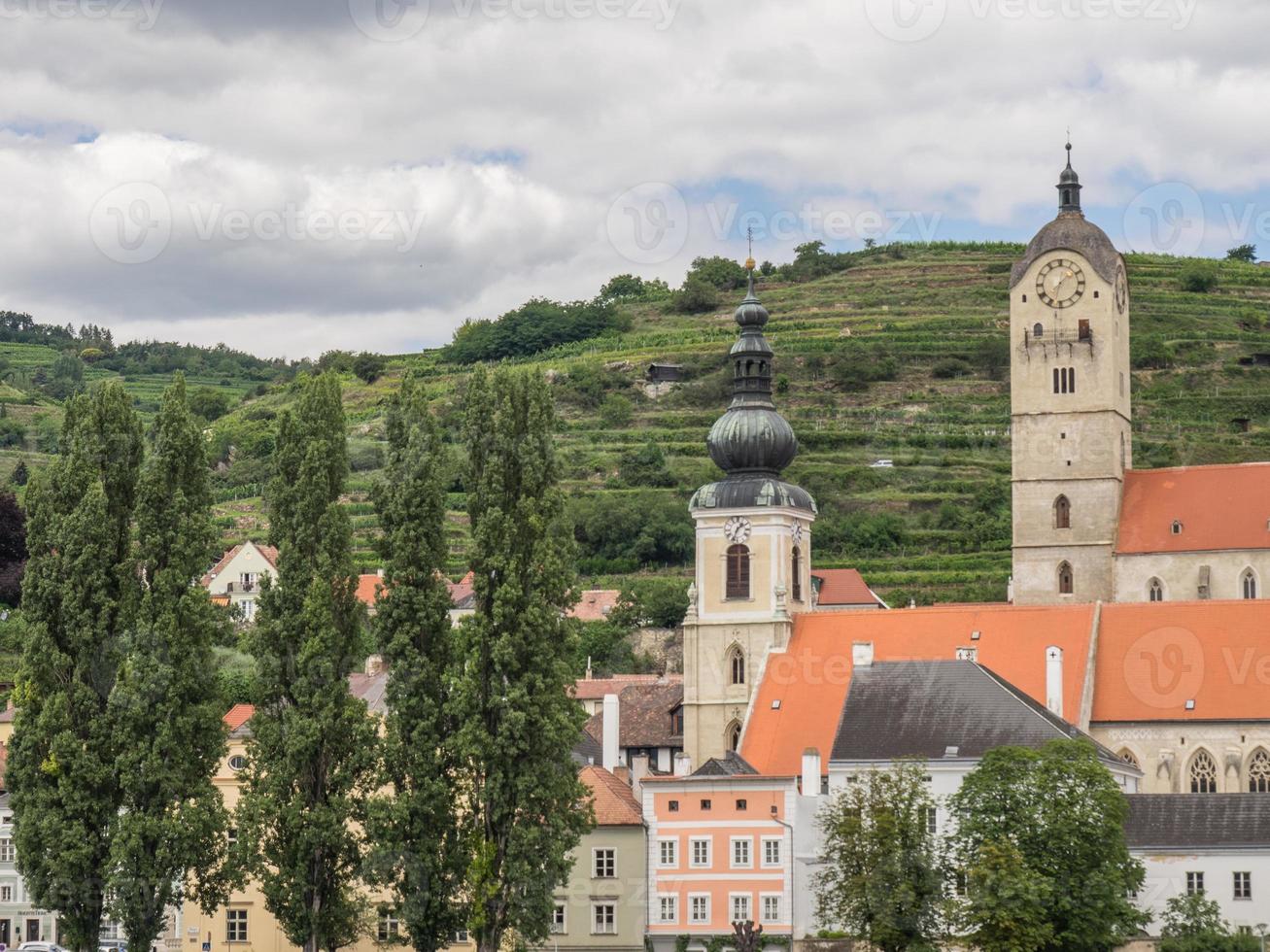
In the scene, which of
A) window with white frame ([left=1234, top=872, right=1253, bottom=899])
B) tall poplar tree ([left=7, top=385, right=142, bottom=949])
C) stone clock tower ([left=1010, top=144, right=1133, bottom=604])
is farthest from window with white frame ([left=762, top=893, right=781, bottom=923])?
stone clock tower ([left=1010, top=144, right=1133, bottom=604])

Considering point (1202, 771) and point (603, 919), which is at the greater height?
point (1202, 771)

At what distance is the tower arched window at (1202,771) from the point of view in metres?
67.7

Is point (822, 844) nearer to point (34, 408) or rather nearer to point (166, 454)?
point (166, 454)

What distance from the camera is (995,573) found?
103m

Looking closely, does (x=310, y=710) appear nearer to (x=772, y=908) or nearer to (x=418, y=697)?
(x=418, y=697)

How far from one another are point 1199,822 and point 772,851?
37.1ft

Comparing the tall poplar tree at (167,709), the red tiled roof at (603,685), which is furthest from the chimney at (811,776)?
the red tiled roof at (603,685)

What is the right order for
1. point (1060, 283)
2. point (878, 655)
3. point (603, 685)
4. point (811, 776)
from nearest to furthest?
point (811, 776), point (878, 655), point (1060, 283), point (603, 685)

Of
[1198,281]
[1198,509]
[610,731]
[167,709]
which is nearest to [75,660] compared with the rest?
[167,709]

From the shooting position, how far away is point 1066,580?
84562 mm

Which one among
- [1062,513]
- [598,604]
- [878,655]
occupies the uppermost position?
[1062,513]

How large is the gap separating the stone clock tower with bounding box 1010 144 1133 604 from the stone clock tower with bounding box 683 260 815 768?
45.1ft

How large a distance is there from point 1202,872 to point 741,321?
2537cm

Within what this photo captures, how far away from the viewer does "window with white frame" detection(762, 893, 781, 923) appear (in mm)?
62406
